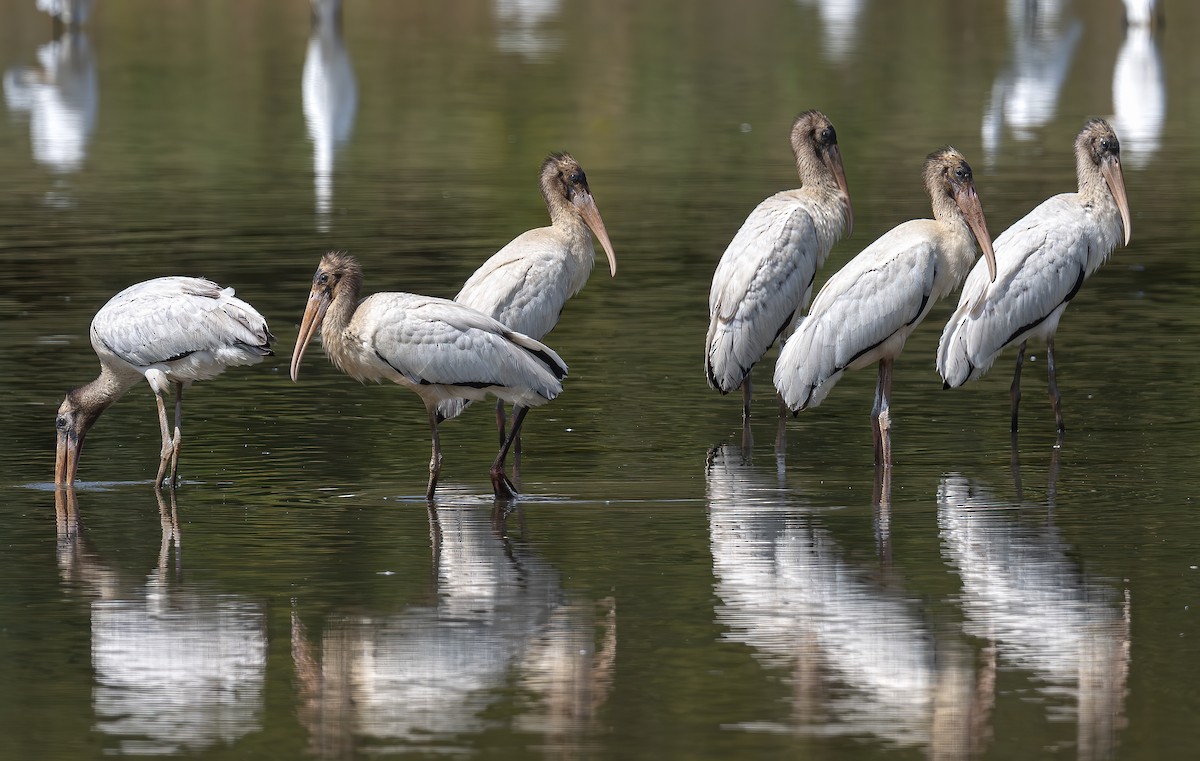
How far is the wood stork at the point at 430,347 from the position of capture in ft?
34.9

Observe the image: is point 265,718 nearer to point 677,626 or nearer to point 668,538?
point 677,626

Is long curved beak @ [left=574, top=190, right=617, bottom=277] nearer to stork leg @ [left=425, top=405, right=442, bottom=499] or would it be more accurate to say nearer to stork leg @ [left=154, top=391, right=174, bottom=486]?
stork leg @ [left=425, top=405, right=442, bottom=499]

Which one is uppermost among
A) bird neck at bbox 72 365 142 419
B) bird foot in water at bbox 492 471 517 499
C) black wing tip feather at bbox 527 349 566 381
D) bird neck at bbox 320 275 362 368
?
bird neck at bbox 320 275 362 368

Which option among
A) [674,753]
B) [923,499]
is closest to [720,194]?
[923,499]

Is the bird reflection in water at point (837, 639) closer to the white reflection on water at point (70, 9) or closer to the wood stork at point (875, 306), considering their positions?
the wood stork at point (875, 306)

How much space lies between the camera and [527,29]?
47.6 metres

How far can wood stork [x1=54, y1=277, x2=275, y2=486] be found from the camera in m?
11.2

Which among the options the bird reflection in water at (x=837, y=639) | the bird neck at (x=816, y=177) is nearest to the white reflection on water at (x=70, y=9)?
the bird neck at (x=816, y=177)

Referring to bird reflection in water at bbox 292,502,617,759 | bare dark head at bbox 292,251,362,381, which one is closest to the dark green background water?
bird reflection in water at bbox 292,502,617,759

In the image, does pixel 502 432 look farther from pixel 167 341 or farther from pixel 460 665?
pixel 460 665

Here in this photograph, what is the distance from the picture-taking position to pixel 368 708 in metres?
7.36

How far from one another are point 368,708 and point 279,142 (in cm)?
2247

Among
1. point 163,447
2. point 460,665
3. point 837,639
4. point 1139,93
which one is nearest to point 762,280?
point 163,447

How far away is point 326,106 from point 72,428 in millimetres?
20255
